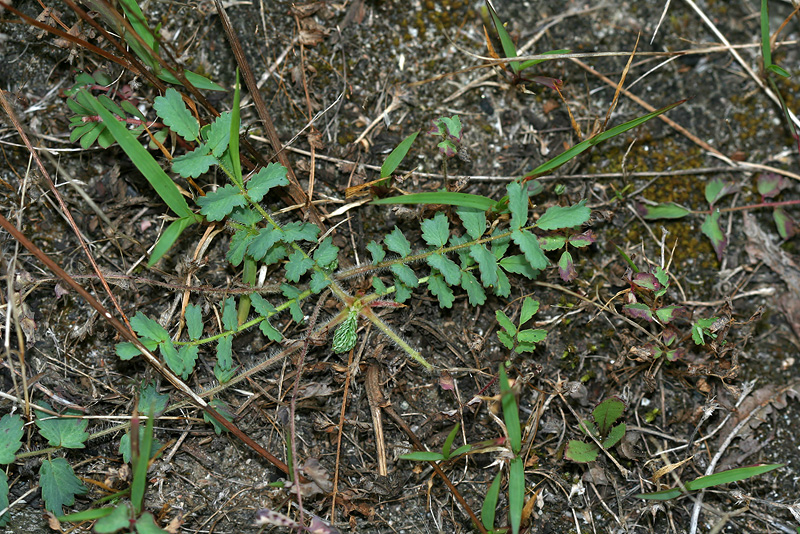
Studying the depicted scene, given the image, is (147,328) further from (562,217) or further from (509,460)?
(562,217)

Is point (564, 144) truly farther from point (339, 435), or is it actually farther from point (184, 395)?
point (184, 395)

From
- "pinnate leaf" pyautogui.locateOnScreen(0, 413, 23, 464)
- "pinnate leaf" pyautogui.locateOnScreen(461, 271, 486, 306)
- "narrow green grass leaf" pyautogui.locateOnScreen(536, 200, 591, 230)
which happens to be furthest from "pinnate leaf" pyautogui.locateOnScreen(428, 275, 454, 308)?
"pinnate leaf" pyautogui.locateOnScreen(0, 413, 23, 464)

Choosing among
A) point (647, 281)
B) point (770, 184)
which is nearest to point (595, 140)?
point (647, 281)

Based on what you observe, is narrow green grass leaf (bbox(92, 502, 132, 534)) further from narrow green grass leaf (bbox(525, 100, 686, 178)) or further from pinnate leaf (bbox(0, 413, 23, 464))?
narrow green grass leaf (bbox(525, 100, 686, 178))

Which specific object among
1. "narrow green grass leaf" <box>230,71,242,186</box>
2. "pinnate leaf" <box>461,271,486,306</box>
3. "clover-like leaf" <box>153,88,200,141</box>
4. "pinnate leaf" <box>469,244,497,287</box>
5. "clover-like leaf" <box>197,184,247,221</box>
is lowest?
"pinnate leaf" <box>461,271,486,306</box>

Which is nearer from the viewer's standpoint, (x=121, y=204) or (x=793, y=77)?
(x=121, y=204)

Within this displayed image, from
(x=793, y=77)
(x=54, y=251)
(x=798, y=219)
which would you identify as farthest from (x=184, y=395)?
(x=793, y=77)

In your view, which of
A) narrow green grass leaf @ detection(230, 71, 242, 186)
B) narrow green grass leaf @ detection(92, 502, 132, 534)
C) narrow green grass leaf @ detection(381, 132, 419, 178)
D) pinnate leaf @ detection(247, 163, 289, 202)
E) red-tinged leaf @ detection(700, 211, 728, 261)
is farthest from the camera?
red-tinged leaf @ detection(700, 211, 728, 261)
